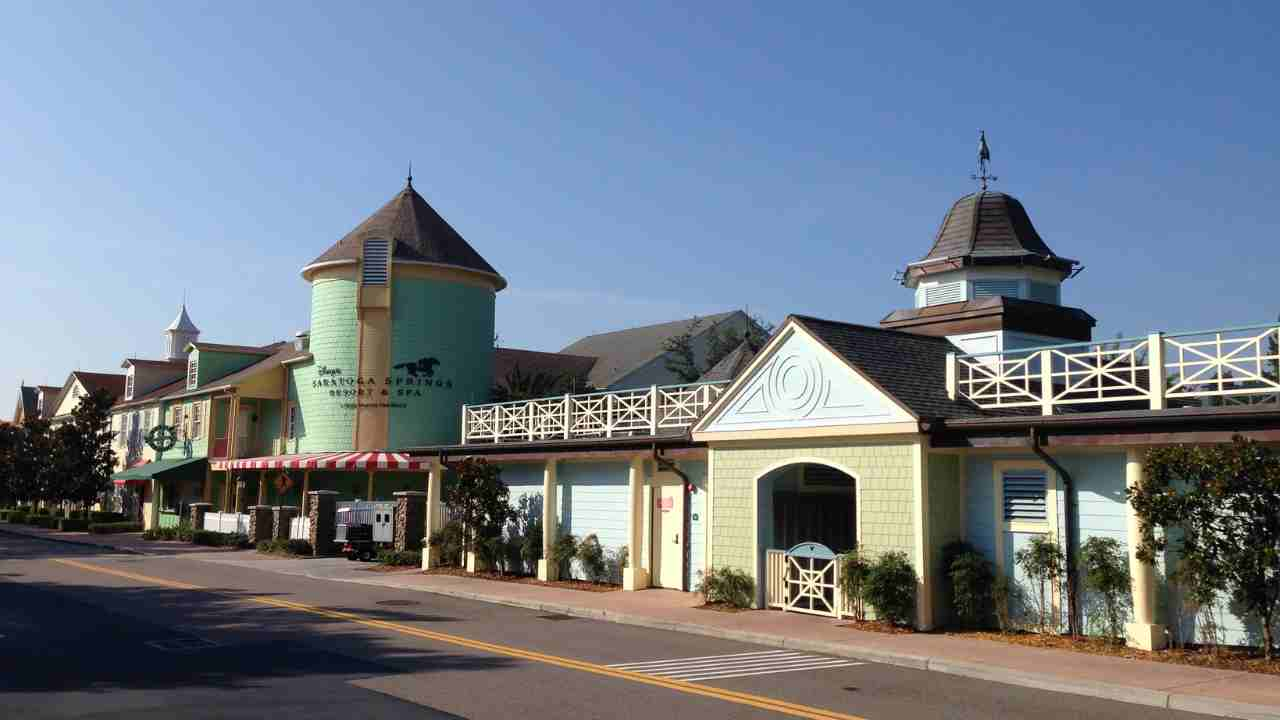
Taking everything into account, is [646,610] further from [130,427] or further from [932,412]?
[130,427]

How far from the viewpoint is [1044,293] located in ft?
79.0

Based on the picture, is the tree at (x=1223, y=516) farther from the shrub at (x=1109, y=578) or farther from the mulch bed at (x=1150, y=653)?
the shrub at (x=1109, y=578)

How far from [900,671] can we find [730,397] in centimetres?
695

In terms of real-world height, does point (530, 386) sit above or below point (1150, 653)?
above

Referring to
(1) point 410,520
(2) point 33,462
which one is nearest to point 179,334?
(2) point 33,462

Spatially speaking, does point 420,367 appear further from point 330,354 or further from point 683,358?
point 683,358

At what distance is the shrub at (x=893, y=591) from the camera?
15648mm

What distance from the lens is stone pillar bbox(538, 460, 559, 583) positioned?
24094 mm

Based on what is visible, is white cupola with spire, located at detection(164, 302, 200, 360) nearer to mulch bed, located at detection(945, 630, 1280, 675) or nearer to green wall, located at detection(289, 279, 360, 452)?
green wall, located at detection(289, 279, 360, 452)

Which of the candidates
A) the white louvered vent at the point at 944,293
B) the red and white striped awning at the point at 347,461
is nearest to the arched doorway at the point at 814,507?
the white louvered vent at the point at 944,293

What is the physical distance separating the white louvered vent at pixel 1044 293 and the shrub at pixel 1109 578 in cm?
1033

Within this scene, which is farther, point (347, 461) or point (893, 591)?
point (347, 461)

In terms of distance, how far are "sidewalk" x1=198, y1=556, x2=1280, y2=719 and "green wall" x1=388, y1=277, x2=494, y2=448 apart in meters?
17.0

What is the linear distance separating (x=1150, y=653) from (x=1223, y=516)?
194 centimetres
